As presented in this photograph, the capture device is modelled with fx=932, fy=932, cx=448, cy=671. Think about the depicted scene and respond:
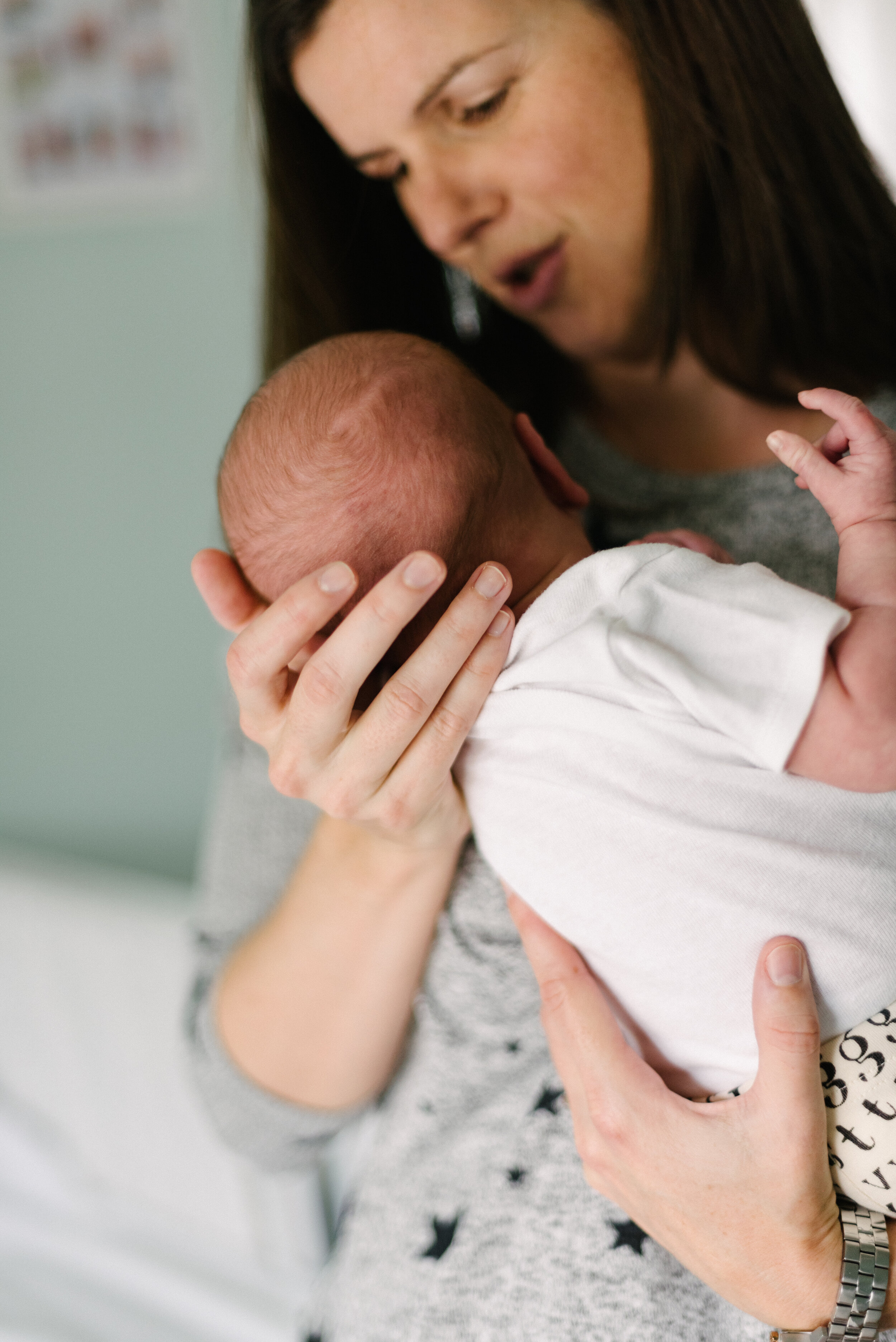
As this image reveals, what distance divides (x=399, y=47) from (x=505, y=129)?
0.12 meters

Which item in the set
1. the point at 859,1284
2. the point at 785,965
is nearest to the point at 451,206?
the point at 785,965

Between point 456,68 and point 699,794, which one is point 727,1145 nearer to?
point 699,794

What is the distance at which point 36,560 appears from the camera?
7.80 feet

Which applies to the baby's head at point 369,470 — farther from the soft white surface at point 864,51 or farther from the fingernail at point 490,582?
the soft white surface at point 864,51

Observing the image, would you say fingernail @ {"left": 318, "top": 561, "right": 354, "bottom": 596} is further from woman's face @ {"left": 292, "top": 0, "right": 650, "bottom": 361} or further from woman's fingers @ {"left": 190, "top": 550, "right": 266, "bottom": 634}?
woman's face @ {"left": 292, "top": 0, "right": 650, "bottom": 361}

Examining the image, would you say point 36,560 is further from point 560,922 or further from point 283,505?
point 560,922

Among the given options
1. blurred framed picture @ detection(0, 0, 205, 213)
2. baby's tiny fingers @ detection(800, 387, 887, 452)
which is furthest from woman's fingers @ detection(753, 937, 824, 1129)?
blurred framed picture @ detection(0, 0, 205, 213)

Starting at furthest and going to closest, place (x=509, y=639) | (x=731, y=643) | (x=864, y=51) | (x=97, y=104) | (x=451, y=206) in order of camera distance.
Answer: (x=97, y=104)
(x=864, y=51)
(x=451, y=206)
(x=509, y=639)
(x=731, y=643)

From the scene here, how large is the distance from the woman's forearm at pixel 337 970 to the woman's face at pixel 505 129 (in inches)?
24.9

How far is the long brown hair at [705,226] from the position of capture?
926 mm

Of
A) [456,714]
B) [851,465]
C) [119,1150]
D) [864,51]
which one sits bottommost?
[119,1150]

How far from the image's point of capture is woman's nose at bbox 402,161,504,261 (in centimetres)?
95

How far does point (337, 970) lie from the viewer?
101 cm

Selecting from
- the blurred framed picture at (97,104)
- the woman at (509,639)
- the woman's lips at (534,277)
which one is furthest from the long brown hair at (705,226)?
the blurred framed picture at (97,104)
